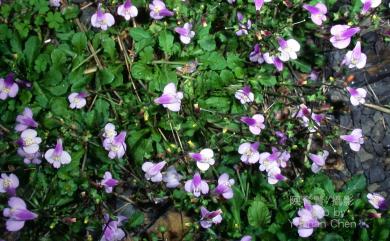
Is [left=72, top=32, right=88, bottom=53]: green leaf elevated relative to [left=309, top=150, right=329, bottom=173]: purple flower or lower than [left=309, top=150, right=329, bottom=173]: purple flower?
elevated

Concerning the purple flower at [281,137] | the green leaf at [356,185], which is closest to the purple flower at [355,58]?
the purple flower at [281,137]

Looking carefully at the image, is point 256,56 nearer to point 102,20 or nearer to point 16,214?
point 102,20

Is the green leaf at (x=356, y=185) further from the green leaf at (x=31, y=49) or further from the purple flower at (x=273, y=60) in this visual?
the green leaf at (x=31, y=49)

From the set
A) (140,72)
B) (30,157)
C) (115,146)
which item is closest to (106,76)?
(140,72)

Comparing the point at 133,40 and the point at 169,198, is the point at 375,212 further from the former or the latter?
the point at 133,40

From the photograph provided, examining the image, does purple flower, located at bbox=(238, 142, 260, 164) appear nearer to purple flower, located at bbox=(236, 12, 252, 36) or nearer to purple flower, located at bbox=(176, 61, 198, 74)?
purple flower, located at bbox=(176, 61, 198, 74)

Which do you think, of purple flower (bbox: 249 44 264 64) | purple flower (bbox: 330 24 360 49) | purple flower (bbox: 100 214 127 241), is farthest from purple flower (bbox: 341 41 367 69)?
purple flower (bbox: 100 214 127 241)
